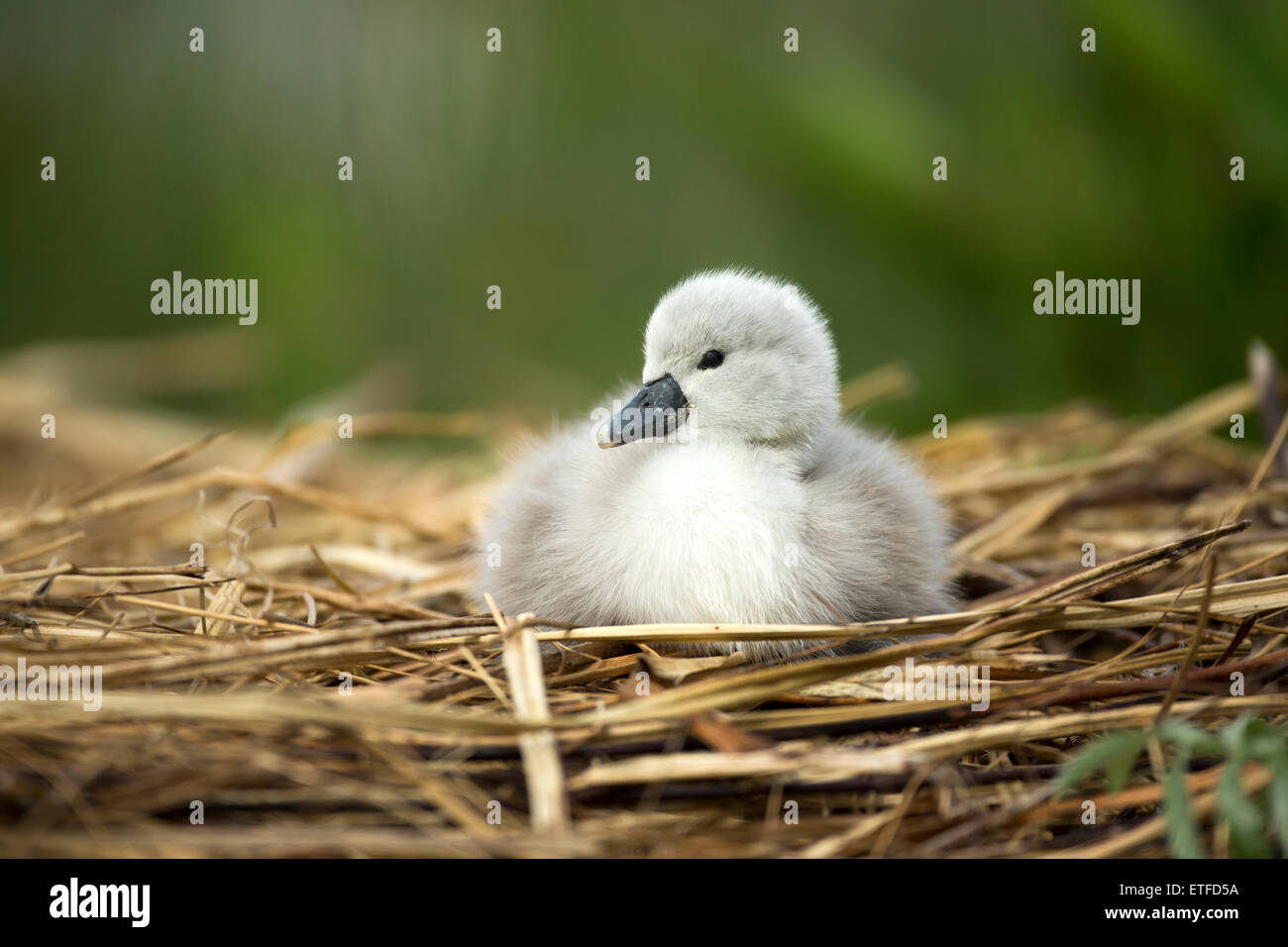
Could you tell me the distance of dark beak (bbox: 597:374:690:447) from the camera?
1.82m

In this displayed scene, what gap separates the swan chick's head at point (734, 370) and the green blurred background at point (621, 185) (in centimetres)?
75

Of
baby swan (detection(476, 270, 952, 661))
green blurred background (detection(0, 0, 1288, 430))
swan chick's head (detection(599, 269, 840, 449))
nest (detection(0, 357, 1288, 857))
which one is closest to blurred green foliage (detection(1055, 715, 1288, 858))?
nest (detection(0, 357, 1288, 857))

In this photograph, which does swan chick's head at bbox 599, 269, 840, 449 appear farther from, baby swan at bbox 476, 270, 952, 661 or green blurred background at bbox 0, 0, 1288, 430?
green blurred background at bbox 0, 0, 1288, 430

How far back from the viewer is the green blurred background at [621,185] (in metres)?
3.07

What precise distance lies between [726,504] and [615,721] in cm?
53

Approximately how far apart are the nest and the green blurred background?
1138mm

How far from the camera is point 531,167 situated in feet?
13.7

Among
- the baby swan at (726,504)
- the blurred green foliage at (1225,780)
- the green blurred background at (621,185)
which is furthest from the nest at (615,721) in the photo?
the green blurred background at (621,185)

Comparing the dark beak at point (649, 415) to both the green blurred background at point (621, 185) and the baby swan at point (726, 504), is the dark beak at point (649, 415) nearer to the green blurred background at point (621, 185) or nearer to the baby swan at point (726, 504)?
the baby swan at point (726, 504)

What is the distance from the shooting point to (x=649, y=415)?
6.10ft

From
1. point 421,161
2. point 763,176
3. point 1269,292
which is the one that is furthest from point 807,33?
point 1269,292

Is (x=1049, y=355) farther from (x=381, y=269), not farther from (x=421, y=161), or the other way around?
(x=381, y=269)

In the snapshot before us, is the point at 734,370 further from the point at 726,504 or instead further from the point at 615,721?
the point at 615,721
